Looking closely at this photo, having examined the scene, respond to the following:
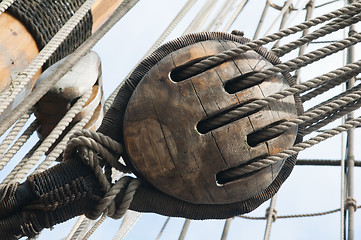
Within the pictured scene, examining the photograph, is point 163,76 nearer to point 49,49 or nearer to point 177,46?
point 177,46

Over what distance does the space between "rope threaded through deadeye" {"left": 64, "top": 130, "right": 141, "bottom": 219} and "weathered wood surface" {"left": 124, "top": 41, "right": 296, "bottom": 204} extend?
5 centimetres

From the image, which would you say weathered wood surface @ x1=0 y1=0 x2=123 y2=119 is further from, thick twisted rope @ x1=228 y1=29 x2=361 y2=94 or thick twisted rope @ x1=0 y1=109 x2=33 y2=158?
thick twisted rope @ x1=228 y1=29 x2=361 y2=94

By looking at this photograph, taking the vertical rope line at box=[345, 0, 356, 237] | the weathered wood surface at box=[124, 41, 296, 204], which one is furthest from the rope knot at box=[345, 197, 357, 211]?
the weathered wood surface at box=[124, 41, 296, 204]

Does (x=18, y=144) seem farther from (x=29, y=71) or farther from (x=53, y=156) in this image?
(x=29, y=71)

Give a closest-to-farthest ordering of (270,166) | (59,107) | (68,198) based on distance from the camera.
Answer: (68,198)
(270,166)
(59,107)

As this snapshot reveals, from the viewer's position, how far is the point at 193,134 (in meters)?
1.57

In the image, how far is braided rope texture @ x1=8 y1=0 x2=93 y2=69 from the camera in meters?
2.41

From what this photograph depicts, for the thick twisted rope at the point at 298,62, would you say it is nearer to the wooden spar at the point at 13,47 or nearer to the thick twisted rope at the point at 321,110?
the thick twisted rope at the point at 321,110

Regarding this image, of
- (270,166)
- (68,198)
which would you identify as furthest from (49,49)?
(270,166)

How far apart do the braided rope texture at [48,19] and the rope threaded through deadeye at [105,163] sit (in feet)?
3.05

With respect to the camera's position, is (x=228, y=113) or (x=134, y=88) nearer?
(x=228, y=113)

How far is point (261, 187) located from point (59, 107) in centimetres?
115

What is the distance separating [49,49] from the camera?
201 cm

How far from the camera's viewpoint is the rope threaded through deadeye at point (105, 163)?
1604mm
